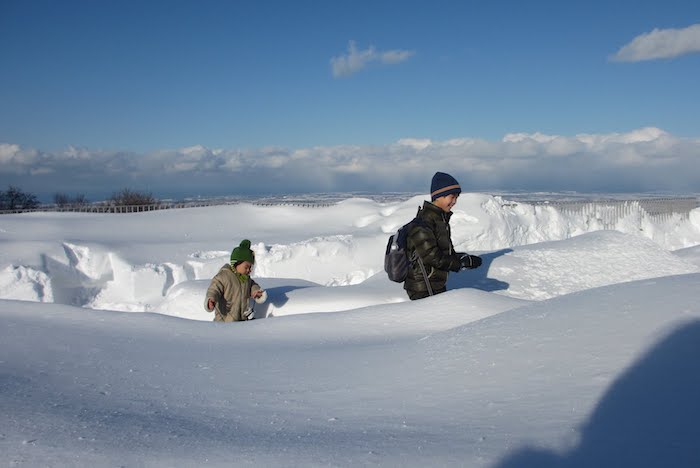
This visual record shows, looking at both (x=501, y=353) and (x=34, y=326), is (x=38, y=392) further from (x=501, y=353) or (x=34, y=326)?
(x=501, y=353)

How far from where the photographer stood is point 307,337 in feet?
13.3

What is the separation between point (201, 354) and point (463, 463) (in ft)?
6.71

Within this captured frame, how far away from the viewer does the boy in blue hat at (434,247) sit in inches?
210

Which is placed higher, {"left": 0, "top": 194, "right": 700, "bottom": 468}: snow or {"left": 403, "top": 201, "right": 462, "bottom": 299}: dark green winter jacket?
{"left": 403, "top": 201, "right": 462, "bottom": 299}: dark green winter jacket

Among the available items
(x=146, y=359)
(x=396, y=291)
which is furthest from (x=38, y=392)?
(x=396, y=291)

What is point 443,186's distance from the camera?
18.0ft

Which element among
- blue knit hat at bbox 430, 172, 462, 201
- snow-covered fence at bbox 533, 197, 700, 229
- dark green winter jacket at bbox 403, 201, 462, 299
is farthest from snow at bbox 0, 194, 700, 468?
snow-covered fence at bbox 533, 197, 700, 229

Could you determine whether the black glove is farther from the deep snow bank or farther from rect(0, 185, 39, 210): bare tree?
rect(0, 185, 39, 210): bare tree

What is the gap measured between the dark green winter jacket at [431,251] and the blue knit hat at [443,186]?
0.43 ft

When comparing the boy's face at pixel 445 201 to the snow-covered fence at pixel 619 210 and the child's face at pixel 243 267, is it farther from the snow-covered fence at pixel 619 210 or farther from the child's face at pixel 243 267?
the snow-covered fence at pixel 619 210

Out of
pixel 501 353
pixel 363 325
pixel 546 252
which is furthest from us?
pixel 546 252

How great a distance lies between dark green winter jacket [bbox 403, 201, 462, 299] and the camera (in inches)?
210

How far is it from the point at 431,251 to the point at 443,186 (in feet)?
2.20

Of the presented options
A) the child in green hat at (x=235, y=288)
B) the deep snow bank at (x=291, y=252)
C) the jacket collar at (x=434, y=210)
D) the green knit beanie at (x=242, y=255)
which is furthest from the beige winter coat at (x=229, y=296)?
the jacket collar at (x=434, y=210)
